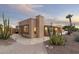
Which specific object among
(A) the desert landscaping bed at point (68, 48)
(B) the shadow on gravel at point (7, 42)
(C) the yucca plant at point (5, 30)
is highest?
(C) the yucca plant at point (5, 30)

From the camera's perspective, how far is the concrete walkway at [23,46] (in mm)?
2812

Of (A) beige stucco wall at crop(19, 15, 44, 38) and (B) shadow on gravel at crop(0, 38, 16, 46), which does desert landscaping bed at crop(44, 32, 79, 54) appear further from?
(B) shadow on gravel at crop(0, 38, 16, 46)

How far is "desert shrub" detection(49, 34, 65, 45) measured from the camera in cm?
282

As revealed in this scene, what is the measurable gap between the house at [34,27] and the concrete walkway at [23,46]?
0.07 meters

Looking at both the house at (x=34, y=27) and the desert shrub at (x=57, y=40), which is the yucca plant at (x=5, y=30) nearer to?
the house at (x=34, y=27)

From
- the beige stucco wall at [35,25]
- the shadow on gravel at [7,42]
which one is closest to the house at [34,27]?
the beige stucco wall at [35,25]

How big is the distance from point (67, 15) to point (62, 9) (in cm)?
10

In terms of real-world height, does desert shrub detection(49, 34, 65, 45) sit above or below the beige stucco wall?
below

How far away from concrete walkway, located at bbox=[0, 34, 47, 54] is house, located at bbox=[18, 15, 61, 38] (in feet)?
0.22

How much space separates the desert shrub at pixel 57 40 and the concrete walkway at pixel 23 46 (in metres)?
0.11

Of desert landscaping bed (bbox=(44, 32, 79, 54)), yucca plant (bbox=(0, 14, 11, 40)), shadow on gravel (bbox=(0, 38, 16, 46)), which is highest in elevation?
yucca plant (bbox=(0, 14, 11, 40))

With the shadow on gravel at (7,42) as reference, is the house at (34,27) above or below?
above

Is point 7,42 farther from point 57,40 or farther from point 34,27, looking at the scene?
point 57,40

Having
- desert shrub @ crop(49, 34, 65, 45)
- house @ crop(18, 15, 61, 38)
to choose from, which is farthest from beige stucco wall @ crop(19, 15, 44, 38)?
desert shrub @ crop(49, 34, 65, 45)
